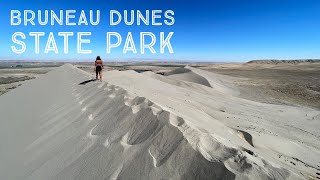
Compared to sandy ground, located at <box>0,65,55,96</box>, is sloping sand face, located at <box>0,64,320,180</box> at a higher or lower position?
higher

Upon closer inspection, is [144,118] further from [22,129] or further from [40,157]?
[22,129]

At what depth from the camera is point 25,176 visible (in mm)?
3652

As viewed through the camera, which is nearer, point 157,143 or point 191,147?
point 191,147

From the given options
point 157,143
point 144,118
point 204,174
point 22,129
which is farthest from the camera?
point 22,129

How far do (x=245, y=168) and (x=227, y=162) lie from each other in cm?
19

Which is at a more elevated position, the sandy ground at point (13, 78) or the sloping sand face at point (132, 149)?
Result: the sloping sand face at point (132, 149)

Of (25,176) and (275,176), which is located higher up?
(275,176)

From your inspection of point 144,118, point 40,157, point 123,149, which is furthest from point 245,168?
point 40,157

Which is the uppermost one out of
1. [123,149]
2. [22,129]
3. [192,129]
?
[192,129]

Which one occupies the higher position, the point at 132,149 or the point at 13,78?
the point at 132,149

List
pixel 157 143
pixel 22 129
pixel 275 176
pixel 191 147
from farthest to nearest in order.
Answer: pixel 22 129 < pixel 157 143 < pixel 191 147 < pixel 275 176

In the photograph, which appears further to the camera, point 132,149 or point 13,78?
point 13,78

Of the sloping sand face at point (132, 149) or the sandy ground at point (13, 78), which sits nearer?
the sloping sand face at point (132, 149)

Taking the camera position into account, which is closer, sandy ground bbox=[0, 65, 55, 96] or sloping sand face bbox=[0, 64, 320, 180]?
sloping sand face bbox=[0, 64, 320, 180]
